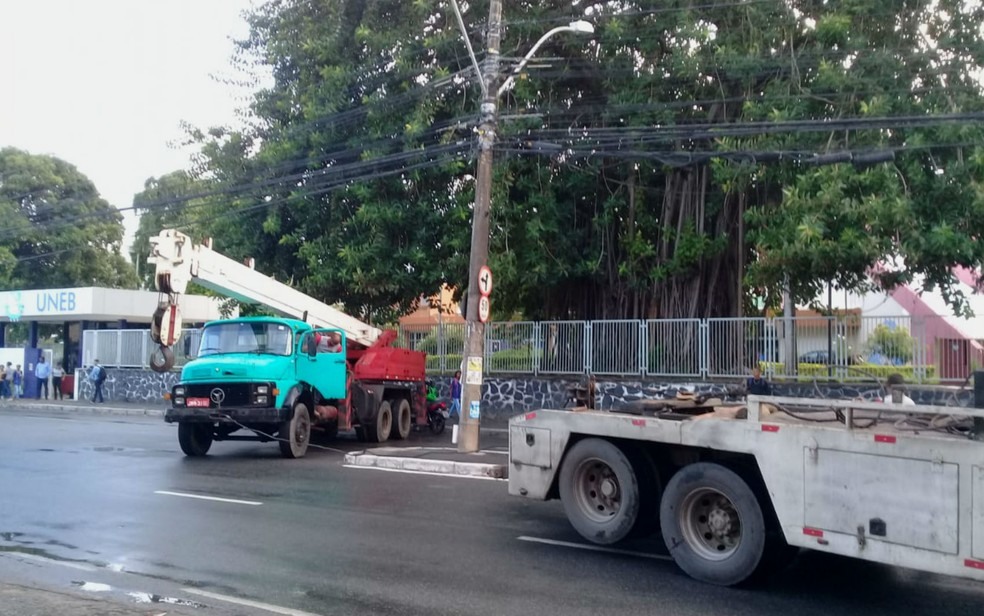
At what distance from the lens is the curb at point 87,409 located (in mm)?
30028

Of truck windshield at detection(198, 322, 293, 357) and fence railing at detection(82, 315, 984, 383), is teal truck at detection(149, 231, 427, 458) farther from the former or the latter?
fence railing at detection(82, 315, 984, 383)

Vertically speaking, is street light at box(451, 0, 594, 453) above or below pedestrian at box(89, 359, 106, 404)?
above

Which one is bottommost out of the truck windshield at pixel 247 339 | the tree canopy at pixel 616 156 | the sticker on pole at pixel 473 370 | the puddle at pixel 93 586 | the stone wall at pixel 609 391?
the puddle at pixel 93 586

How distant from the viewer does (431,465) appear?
48.6 ft

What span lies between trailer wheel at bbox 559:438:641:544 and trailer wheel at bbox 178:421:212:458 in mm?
9303

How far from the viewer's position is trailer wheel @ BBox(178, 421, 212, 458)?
16.8 meters

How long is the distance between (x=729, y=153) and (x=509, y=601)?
34.1 feet

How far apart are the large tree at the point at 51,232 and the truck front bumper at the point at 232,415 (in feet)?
112

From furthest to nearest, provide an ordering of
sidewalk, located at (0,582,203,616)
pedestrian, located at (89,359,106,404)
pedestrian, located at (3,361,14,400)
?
pedestrian, located at (3,361,14,400) → pedestrian, located at (89,359,106,404) → sidewalk, located at (0,582,203,616)

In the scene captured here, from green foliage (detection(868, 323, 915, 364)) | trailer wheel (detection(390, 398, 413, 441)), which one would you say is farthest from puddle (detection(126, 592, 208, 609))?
green foliage (detection(868, 323, 915, 364))

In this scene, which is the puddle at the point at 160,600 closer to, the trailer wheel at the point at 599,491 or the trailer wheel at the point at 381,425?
the trailer wheel at the point at 599,491

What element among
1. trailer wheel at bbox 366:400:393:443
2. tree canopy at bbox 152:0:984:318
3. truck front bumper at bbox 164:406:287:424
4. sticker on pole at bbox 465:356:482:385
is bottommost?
trailer wheel at bbox 366:400:393:443

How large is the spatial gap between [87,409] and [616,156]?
2157 centimetres

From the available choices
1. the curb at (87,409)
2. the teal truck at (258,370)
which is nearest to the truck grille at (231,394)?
the teal truck at (258,370)
